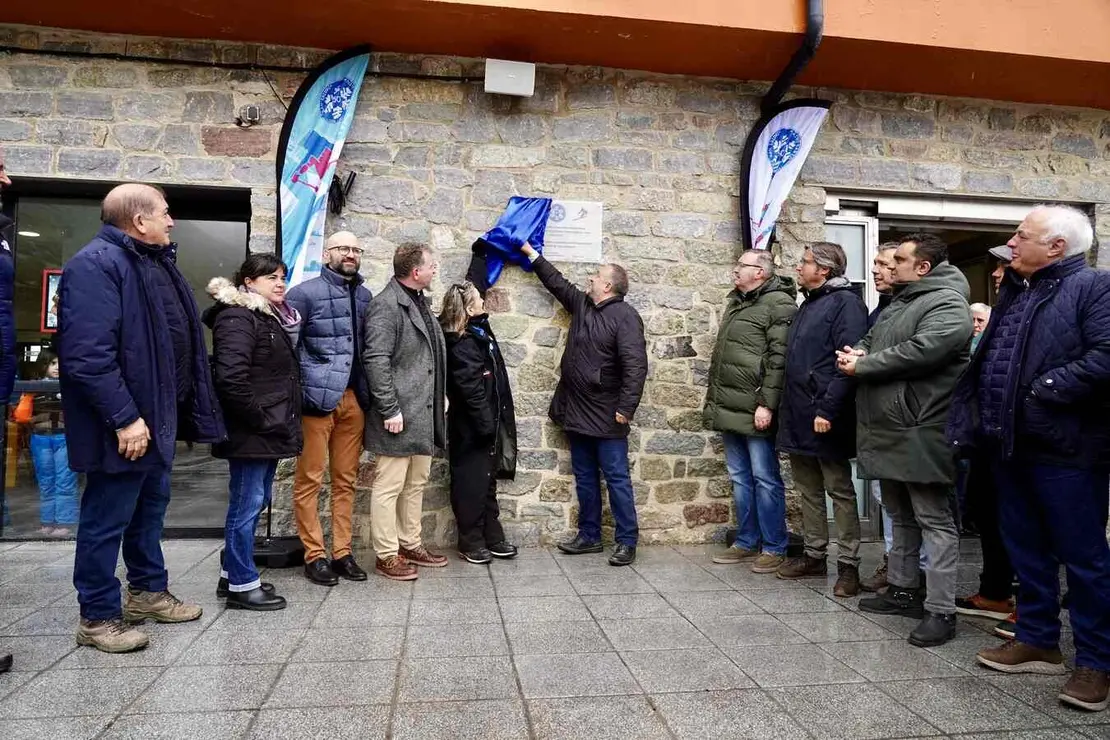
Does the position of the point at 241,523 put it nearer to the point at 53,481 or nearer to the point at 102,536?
the point at 102,536

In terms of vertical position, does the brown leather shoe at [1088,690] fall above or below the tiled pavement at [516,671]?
above

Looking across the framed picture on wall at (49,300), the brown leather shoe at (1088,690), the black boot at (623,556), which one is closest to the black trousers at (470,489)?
the black boot at (623,556)

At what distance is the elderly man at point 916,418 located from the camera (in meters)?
3.59

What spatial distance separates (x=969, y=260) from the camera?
27.5ft

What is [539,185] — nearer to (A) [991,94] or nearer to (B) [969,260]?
(A) [991,94]

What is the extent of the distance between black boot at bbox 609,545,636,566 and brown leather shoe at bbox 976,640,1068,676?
217 centimetres

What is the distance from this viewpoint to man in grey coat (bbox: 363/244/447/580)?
4.41 m

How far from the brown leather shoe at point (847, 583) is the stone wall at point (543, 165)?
4.59 feet

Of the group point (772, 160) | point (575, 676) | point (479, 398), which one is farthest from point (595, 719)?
point (772, 160)

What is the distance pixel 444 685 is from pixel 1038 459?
250 cm

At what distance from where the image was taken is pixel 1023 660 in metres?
3.13

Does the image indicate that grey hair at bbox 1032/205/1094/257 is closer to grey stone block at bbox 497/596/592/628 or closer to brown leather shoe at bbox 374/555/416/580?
grey stone block at bbox 497/596/592/628

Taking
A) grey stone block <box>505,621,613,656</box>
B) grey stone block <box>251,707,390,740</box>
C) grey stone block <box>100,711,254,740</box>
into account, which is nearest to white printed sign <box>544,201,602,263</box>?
grey stone block <box>505,621,613,656</box>

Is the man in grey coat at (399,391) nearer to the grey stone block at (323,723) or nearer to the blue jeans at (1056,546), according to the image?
the grey stone block at (323,723)
